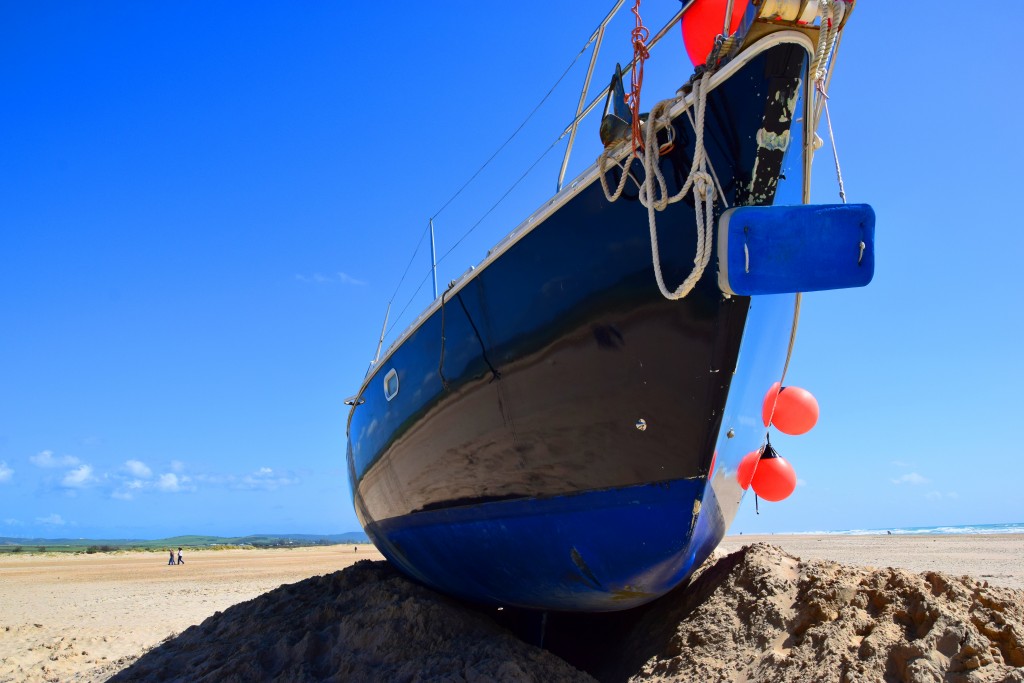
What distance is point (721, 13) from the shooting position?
283 cm

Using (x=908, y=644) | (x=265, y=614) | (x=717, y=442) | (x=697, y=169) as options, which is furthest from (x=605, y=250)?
(x=265, y=614)

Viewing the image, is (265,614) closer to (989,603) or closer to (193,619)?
(193,619)

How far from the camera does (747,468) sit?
4.05 m

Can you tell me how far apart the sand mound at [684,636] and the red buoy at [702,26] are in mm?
3010

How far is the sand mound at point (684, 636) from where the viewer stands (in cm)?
301

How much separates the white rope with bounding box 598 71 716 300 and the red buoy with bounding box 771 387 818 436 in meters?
2.05

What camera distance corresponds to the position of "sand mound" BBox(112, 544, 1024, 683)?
301 centimetres

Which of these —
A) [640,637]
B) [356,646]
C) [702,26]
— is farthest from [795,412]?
[356,646]

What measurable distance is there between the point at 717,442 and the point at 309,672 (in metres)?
3.00

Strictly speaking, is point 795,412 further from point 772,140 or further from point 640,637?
point 772,140

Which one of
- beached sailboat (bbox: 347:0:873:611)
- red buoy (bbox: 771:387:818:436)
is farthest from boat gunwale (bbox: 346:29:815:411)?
red buoy (bbox: 771:387:818:436)

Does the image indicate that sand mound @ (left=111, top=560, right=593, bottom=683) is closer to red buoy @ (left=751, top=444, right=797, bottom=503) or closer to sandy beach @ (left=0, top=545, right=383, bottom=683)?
sandy beach @ (left=0, top=545, right=383, bottom=683)

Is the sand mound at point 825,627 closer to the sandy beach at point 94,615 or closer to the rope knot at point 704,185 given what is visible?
the rope knot at point 704,185

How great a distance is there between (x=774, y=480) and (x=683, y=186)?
2527 millimetres
